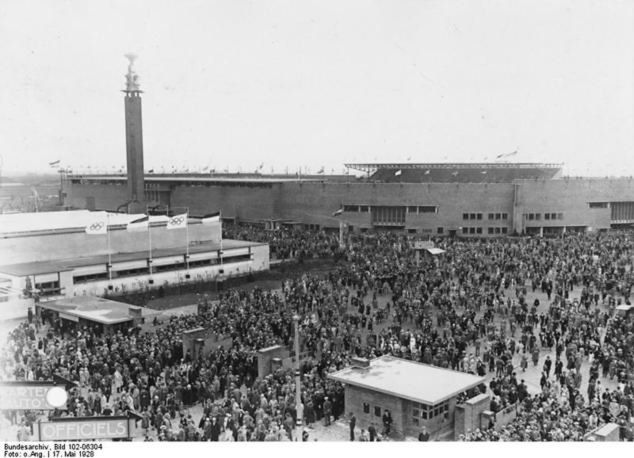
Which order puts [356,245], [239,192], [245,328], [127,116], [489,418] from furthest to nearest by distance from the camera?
1. [239,192]
2. [127,116]
3. [356,245]
4. [245,328]
5. [489,418]

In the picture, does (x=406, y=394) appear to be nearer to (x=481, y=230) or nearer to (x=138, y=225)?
(x=138, y=225)

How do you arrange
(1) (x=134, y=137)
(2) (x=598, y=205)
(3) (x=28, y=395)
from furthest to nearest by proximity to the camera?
(2) (x=598, y=205) < (1) (x=134, y=137) < (3) (x=28, y=395)

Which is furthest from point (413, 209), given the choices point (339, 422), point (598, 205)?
point (339, 422)

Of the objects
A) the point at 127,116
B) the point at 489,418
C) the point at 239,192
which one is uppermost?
the point at 127,116

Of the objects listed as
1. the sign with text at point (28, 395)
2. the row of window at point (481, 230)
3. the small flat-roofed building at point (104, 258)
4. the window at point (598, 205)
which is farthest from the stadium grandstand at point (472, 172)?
the sign with text at point (28, 395)

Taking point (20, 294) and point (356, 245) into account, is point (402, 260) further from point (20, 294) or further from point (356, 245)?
point (20, 294)

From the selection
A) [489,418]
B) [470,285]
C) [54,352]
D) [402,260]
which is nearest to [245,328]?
[54,352]
